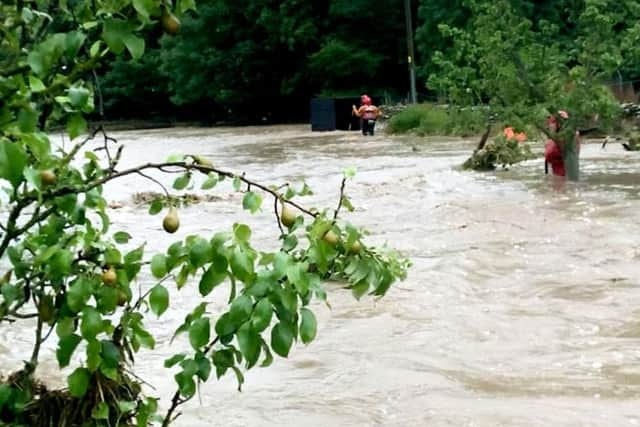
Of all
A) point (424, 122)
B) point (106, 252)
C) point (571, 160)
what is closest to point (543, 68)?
point (571, 160)

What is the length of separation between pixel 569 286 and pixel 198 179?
42.2 ft

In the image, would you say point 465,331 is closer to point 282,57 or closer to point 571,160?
point 571,160

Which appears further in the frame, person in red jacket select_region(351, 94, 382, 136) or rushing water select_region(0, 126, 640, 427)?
person in red jacket select_region(351, 94, 382, 136)

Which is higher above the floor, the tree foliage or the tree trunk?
the tree foliage

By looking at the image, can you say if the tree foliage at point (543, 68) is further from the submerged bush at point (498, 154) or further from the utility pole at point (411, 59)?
the utility pole at point (411, 59)

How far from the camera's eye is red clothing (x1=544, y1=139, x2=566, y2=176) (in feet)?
58.2

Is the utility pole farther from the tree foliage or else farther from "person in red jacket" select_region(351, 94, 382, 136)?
the tree foliage

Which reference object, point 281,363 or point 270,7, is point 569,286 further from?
point 270,7

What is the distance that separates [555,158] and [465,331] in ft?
36.6

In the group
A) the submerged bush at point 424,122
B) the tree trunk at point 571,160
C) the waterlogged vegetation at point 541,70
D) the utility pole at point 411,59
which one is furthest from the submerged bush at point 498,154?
the utility pole at point 411,59

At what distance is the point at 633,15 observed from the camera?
17.7m

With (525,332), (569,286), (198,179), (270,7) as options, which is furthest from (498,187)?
(270,7)

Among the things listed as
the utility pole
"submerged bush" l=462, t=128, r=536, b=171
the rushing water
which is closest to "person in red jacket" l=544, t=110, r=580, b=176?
the rushing water

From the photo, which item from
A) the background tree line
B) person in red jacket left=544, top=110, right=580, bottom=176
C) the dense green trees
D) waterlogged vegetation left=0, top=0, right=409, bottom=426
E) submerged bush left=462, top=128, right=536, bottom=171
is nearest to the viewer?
waterlogged vegetation left=0, top=0, right=409, bottom=426
